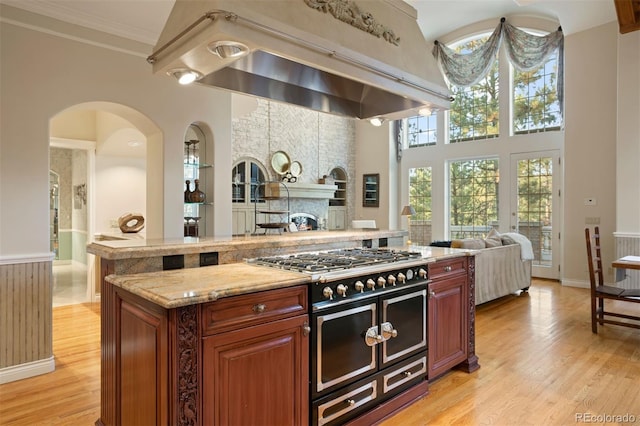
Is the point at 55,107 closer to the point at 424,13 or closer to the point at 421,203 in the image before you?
the point at 424,13

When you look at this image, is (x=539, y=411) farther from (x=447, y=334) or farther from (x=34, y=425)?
(x=34, y=425)

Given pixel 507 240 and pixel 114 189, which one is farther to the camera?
pixel 114 189

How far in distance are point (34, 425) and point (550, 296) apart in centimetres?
596

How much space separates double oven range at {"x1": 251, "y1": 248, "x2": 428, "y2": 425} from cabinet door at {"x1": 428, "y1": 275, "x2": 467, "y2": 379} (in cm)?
12

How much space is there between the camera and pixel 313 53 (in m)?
1.93

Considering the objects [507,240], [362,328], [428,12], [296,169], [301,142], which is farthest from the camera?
[301,142]

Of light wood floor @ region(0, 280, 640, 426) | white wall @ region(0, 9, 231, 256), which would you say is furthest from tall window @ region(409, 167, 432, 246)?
white wall @ region(0, 9, 231, 256)

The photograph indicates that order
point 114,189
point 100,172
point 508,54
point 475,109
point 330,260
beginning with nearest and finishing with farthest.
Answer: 1. point 330,260
2. point 100,172
3. point 114,189
4. point 508,54
5. point 475,109

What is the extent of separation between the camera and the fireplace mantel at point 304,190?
26.4ft

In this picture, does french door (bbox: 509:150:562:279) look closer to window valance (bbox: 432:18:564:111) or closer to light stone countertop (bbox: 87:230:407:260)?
window valance (bbox: 432:18:564:111)

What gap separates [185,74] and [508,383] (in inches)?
114

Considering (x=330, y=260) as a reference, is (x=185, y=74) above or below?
above

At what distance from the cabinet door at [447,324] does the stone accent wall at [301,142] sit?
5714mm

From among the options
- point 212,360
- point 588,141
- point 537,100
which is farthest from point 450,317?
point 537,100
